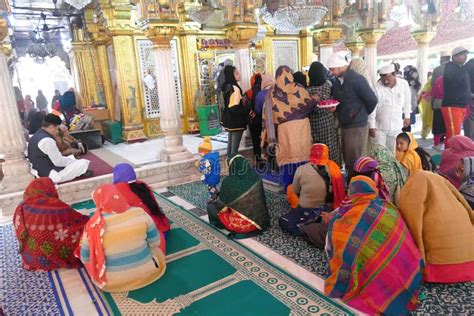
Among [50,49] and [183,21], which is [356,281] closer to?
[183,21]

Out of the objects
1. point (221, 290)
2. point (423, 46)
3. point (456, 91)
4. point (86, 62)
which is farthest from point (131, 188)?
point (423, 46)

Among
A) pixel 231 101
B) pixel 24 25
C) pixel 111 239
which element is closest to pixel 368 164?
pixel 111 239

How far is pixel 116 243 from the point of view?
7.14 ft

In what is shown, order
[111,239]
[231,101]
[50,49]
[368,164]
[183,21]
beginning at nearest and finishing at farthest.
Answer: [111,239], [368,164], [231,101], [183,21], [50,49]

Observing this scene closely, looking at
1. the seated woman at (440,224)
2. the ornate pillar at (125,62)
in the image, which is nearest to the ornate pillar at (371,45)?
the ornate pillar at (125,62)

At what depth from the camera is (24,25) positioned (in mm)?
12188

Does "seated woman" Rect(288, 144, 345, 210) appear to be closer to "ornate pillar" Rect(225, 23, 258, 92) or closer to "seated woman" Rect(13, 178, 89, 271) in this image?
"seated woman" Rect(13, 178, 89, 271)

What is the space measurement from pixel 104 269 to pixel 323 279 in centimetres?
142

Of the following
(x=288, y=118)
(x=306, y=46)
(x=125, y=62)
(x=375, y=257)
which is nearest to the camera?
(x=375, y=257)

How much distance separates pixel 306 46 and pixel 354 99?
6.22 m

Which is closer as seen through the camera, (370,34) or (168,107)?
(168,107)

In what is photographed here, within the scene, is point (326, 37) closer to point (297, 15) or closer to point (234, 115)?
point (297, 15)

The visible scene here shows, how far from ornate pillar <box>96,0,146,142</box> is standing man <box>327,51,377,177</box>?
4997 millimetres

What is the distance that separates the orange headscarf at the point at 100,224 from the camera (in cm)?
217
